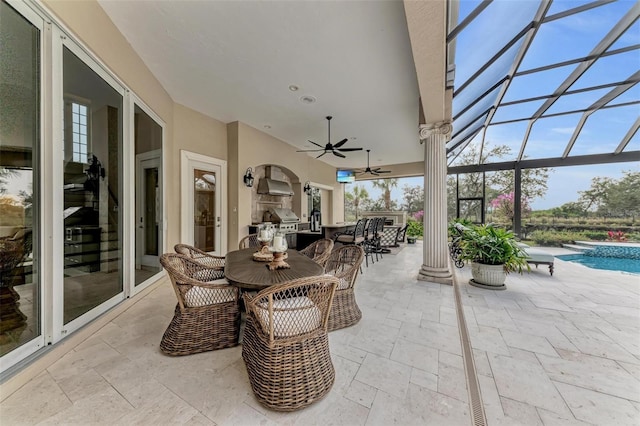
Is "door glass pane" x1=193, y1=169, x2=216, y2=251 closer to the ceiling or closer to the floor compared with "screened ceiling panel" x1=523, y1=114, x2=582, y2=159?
closer to the floor

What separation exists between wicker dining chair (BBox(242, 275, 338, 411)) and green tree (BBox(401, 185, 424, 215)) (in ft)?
36.8

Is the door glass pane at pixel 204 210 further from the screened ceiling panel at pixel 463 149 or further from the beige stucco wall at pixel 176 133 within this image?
the screened ceiling panel at pixel 463 149

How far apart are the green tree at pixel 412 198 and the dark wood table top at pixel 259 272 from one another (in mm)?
10514

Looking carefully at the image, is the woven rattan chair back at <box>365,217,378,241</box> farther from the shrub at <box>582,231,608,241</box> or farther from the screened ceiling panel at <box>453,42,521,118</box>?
the shrub at <box>582,231,608,241</box>

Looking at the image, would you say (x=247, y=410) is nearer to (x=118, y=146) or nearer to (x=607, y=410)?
(x=607, y=410)

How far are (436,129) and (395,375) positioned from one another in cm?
391

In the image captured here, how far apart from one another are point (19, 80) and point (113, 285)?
2.15 metres

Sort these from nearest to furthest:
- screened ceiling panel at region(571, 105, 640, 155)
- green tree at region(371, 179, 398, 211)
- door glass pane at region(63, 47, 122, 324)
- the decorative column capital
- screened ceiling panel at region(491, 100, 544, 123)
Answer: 1. door glass pane at region(63, 47, 122, 324)
2. the decorative column capital
3. screened ceiling panel at region(491, 100, 544, 123)
4. screened ceiling panel at region(571, 105, 640, 155)
5. green tree at region(371, 179, 398, 211)

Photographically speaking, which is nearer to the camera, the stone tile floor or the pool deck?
the stone tile floor

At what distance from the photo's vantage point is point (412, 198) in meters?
11.8

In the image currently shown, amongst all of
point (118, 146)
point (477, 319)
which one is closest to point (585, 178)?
point (477, 319)

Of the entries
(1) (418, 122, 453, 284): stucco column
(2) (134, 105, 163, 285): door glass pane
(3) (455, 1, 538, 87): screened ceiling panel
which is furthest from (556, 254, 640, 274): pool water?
(2) (134, 105, 163, 285): door glass pane

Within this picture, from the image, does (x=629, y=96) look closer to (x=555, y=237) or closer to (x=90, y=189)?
(x=555, y=237)

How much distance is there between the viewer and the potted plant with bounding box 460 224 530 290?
12.1 feet
